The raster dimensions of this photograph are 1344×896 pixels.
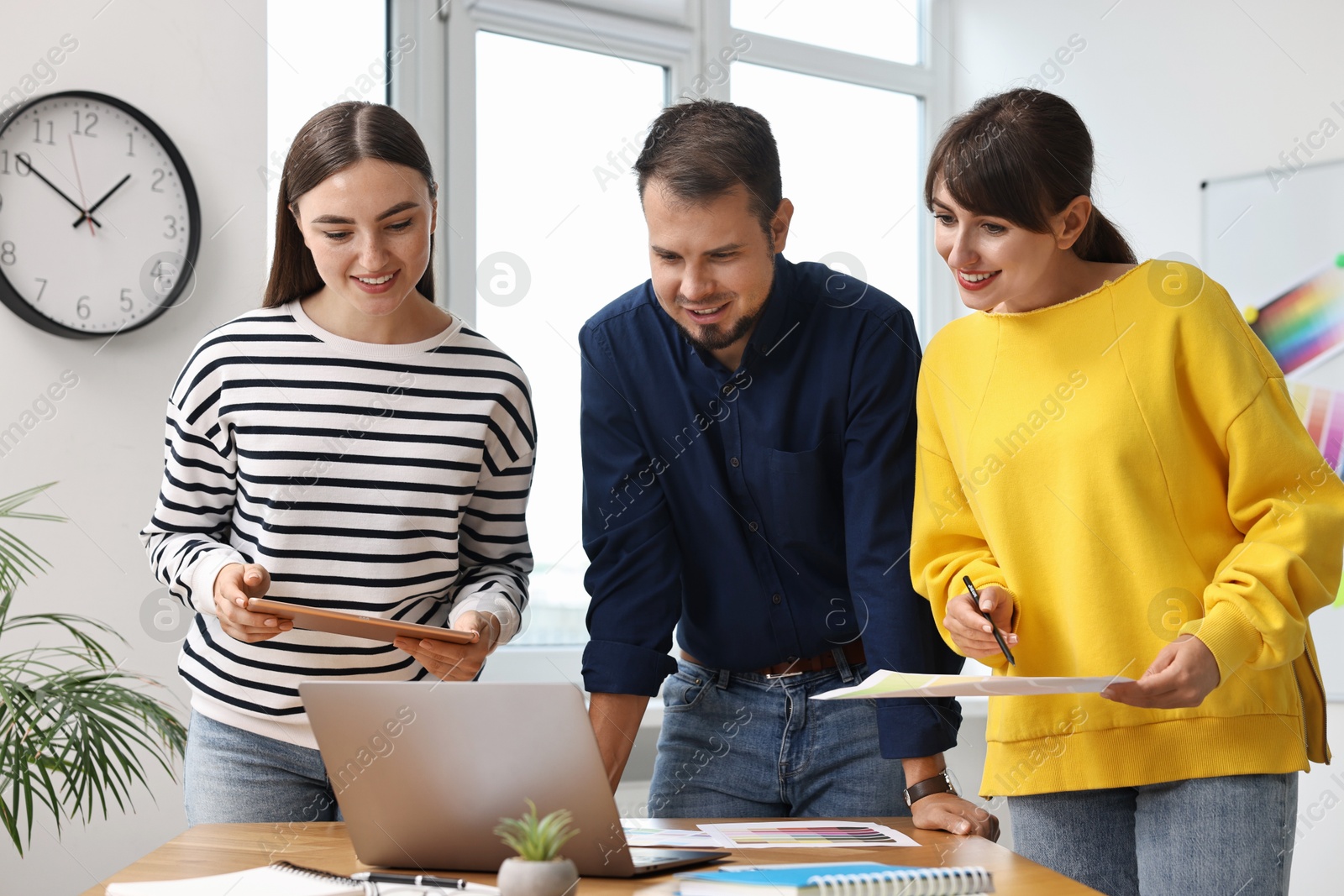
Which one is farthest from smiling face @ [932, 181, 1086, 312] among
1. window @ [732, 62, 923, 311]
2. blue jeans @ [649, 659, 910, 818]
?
window @ [732, 62, 923, 311]

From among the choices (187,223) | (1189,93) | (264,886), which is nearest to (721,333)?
(264,886)

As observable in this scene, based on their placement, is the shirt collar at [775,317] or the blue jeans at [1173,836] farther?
the shirt collar at [775,317]

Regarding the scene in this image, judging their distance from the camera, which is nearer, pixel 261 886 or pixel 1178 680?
pixel 261 886

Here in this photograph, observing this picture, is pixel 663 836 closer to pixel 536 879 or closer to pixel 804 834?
pixel 804 834

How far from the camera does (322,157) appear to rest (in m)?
1.52

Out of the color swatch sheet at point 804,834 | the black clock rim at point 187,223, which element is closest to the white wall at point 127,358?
the black clock rim at point 187,223

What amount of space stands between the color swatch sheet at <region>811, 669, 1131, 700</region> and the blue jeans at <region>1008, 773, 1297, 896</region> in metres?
0.28

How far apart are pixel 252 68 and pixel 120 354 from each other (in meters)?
0.68

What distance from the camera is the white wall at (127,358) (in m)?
2.28


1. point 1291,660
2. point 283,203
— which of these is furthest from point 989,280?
point 283,203

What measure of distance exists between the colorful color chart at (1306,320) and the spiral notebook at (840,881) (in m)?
2.34

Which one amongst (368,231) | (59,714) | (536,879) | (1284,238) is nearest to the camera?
(536,879)

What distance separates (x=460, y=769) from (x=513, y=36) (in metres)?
2.48

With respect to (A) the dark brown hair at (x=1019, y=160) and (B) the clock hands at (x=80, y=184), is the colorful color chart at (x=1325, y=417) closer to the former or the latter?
(A) the dark brown hair at (x=1019, y=160)
